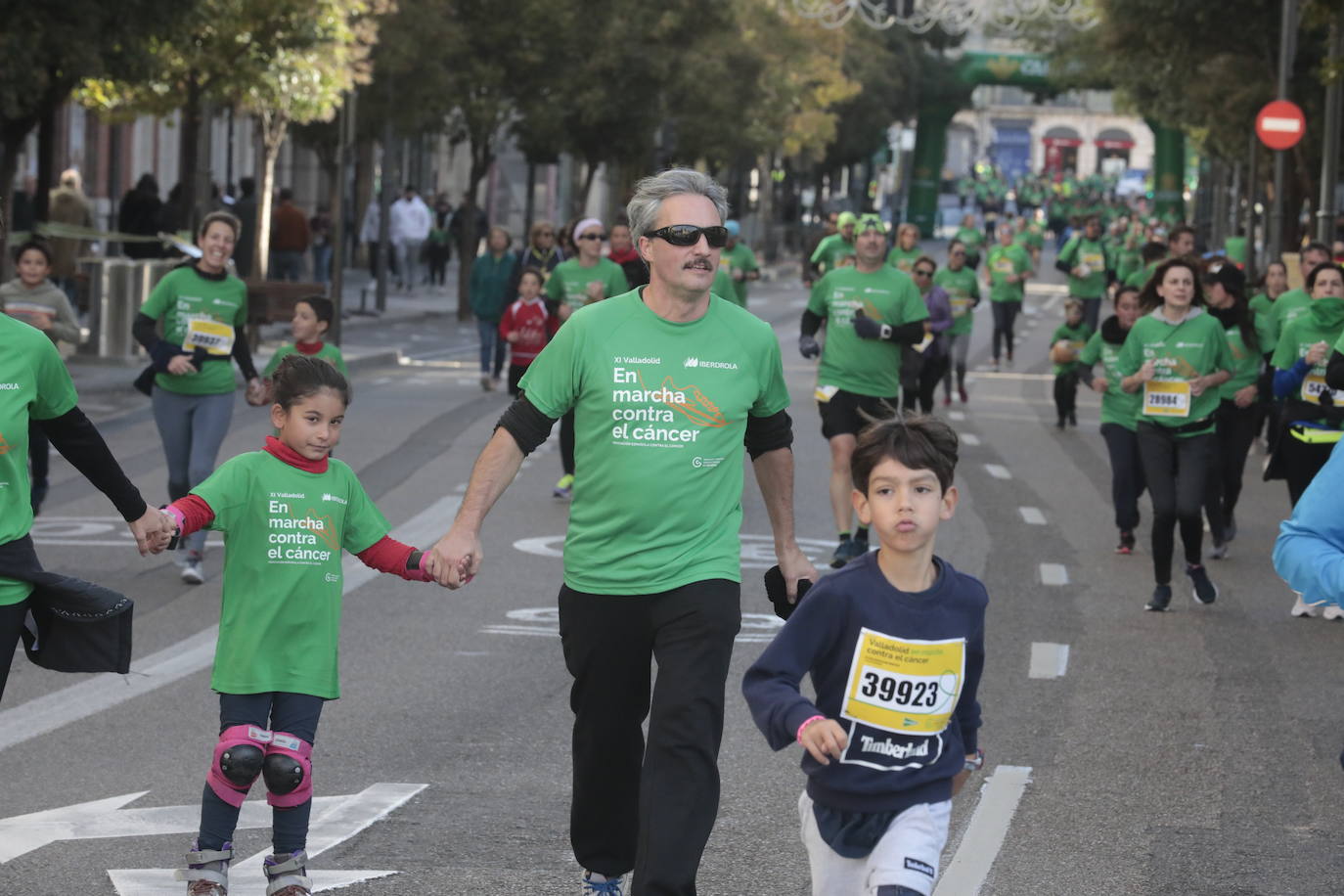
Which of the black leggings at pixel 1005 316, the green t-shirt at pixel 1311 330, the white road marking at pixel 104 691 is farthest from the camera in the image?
the black leggings at pixel 1005 316

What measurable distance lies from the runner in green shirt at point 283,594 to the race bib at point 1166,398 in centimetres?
669

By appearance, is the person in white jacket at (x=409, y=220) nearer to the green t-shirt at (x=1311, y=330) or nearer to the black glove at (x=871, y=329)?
the black glove at (x=871, y=329)

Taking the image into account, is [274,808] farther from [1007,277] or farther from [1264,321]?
[1007,277]

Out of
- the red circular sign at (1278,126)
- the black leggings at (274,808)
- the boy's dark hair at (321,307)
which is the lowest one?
the black leggings at (274,808)

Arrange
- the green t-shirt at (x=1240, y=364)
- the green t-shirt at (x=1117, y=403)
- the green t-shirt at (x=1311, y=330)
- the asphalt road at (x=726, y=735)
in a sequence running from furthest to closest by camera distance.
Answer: the green t-shirt at (x=1240, y=364)
the green t-shirt at (x=1117, y=403)
the green t-shirt at (x=1311, y=330)
the asphalt road at (x=726, y=735)

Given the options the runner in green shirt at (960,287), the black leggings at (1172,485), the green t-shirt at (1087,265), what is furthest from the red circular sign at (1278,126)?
the black leggings at (1172,485)

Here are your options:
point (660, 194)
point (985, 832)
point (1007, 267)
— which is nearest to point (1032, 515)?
point (985, 832)

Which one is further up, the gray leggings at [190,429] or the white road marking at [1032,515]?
the gray leggings at [190,429]

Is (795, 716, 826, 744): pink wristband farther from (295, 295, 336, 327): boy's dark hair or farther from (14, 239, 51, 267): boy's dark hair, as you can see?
(14, 239, 51, 267): boy's dark hair

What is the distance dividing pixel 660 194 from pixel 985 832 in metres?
2.50

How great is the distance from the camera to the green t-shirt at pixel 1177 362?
12.3 meters

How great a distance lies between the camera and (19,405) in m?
5.83

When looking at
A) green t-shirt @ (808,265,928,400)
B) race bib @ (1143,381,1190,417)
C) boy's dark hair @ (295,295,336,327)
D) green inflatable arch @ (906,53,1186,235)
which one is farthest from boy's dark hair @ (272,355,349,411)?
green inflatable arch @ (906,53,1186,235)

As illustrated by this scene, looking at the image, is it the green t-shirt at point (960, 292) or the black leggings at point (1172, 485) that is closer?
the black leggings at point (1172, 485)
